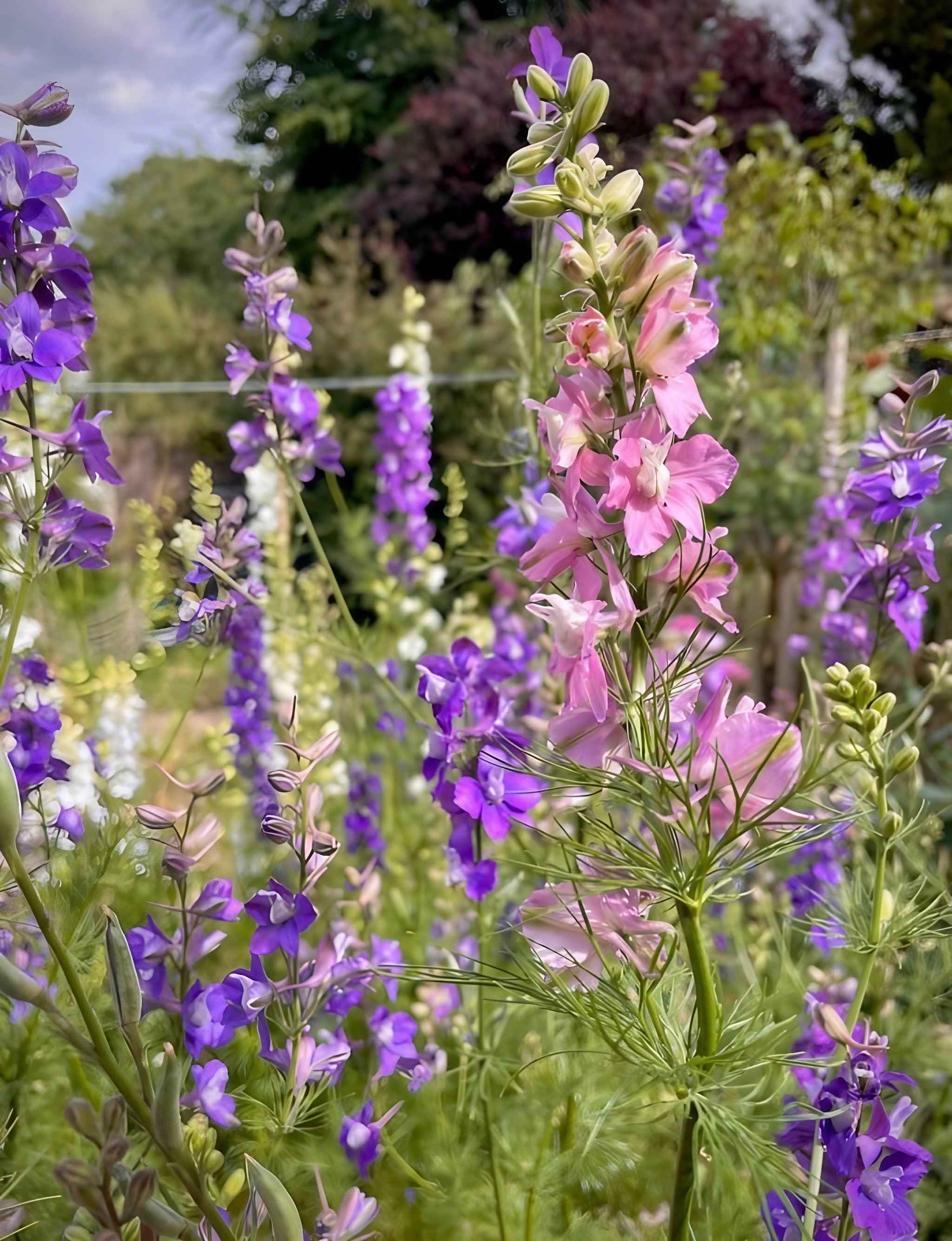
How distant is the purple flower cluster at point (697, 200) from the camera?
4.76 ft

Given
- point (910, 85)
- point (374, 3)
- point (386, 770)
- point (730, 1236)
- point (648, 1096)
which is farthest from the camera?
point (374, 3)

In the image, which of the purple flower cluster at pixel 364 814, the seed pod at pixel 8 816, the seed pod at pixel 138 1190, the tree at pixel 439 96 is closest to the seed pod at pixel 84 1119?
the seed pod at pixel 138 1190

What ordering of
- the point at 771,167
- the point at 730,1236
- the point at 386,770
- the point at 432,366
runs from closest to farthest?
the point at 730,1236 < the point at 386,770 < the point at 771,167 < the point at 432,366

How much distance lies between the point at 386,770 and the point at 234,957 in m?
0.66

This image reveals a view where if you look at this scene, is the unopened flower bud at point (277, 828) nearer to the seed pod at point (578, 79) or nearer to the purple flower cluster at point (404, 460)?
the seed pod at point (578, 79)

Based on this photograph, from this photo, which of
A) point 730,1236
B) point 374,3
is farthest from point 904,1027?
point 374,3

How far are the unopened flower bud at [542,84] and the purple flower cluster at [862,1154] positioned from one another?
0.57 m

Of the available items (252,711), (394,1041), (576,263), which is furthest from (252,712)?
(576,263)

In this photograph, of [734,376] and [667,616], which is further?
[734,376]

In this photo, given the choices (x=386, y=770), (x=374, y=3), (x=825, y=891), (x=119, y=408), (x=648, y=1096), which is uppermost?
(x=374, y=3)

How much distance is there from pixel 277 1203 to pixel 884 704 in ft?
1.52

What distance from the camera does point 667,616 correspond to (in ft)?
1.70

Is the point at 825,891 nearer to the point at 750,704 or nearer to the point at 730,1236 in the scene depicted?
the point at 730,1236

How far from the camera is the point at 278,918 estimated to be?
0.65 meters
